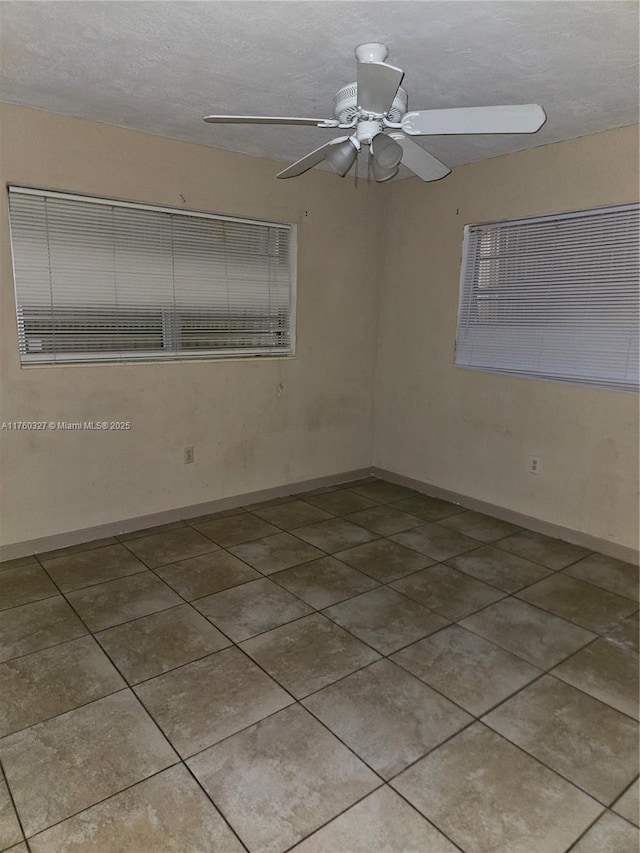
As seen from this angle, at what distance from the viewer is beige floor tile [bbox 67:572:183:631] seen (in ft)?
8.55

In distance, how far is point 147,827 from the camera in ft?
5.11

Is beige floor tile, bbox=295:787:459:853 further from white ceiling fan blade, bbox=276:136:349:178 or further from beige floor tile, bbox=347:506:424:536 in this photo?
white ceiling fan blade, bbox=276:136:349:178

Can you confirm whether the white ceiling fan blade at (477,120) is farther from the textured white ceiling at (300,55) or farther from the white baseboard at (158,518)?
the white baseboard at (158,518)

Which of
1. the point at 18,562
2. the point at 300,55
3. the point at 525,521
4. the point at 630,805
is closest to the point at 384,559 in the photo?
the point at 525,521

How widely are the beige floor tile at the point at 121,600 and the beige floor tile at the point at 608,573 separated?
222 cm

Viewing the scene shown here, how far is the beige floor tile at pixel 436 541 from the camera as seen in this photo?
339cm

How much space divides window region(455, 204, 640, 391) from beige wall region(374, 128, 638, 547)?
0.29 ft

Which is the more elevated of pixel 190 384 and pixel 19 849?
pixel 190 384

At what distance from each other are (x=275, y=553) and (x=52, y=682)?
1429 mm

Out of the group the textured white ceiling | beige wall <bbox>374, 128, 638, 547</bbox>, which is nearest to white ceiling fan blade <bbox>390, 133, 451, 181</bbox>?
the textured white ceiling

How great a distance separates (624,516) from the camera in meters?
3.27

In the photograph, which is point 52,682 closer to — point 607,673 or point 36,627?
point 36,627

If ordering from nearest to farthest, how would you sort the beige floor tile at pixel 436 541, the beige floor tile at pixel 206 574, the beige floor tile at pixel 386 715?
the beige floor tile at pixel 386 715 < the beige floor tile at pixel 206 574 < the beige floor tile at pixel 436 541

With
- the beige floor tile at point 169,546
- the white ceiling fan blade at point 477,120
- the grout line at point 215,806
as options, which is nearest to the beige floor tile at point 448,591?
the beige floor tile at point 169,546
